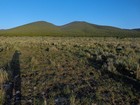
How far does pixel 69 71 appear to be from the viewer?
519 inches

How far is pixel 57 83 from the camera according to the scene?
35.3 feet

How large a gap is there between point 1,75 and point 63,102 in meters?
4.37

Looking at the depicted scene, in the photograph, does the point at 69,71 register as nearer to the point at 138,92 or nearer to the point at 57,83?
the point at 57,83

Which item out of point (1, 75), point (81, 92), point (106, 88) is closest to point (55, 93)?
point (81, 92)

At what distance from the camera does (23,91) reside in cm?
981

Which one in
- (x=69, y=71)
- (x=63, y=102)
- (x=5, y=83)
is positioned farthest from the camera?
(x=69, y=71)

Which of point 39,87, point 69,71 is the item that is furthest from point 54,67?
point 39,87

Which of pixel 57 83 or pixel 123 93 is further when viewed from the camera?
pixel 57 83

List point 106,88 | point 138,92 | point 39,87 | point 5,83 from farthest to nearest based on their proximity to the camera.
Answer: point 5,83 < point 39,87 < point 106,88 < point 138,92

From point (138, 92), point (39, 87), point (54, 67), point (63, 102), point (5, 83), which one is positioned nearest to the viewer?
point (63, 102)

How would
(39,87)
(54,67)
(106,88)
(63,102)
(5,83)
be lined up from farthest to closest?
(54,67), (5,83), (39,87), (106,88), (63,102)

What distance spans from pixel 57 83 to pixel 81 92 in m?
1.62

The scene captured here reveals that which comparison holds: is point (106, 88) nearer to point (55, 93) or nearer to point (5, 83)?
point (55, 93)

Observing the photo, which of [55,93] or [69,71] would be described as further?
[69,71]
